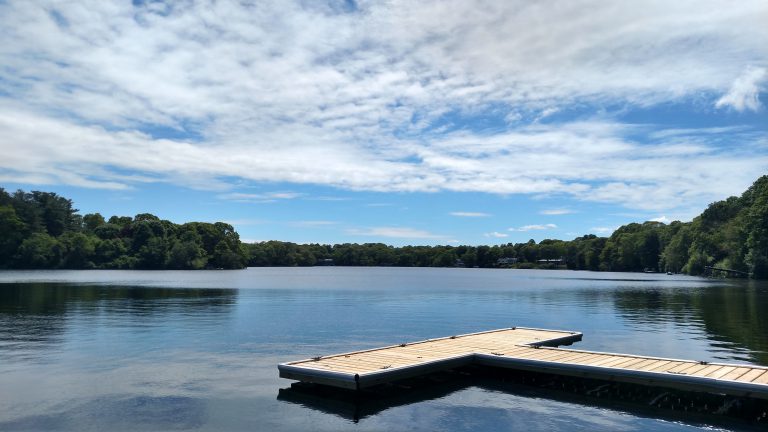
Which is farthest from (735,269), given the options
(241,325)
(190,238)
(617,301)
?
(190,238)

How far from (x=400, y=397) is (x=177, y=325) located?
21.3 metres

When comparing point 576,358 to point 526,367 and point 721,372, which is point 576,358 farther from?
point 721,372

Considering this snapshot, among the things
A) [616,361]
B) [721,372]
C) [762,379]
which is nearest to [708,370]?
[721,372]

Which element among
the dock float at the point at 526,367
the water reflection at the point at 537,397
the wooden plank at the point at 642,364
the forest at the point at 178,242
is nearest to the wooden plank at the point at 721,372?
the dock float at the point at 526,367

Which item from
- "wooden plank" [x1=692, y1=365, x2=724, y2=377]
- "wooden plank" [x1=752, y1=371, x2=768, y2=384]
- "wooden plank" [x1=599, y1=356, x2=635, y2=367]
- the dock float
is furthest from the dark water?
"wooden plank" [x1=752, y1=371, x2=768, y2=384]

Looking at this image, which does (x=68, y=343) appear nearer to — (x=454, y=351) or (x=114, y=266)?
(x=454, y=351)

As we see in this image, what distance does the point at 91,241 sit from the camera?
17125 cm

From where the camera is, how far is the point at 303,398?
57.9ft

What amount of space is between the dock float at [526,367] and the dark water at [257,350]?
1.09 m

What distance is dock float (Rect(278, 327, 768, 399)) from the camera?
634 inches

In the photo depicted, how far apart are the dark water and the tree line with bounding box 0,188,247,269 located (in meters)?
117

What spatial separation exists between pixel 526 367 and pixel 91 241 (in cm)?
17636

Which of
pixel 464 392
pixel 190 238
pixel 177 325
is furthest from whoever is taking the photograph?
pixel 190 238

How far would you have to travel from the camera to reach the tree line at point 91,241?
507ft
